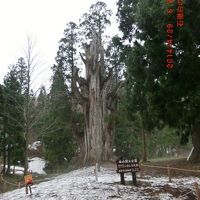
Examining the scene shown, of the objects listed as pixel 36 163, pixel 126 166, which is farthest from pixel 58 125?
pixel 36 163

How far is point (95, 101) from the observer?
30625 mm

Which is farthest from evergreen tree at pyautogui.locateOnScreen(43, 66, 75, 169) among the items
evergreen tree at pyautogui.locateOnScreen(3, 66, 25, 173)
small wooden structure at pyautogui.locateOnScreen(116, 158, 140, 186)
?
small wooden structure at pyautogui.locateOnScreen(116, 158, 140, 186)

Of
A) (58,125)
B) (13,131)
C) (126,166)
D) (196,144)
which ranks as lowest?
(126,166)

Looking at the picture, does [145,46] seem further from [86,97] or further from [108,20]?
[108,20]

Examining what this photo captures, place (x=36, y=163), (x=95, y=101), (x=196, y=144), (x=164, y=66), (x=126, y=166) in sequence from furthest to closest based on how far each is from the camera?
(x=36, y=163) < (x=95, y=101) < (x=196, y=144) < (x=164, y=66) < (x=126, y=166)

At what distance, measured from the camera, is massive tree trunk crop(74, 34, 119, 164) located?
30.6 metres

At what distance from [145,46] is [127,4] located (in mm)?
5560

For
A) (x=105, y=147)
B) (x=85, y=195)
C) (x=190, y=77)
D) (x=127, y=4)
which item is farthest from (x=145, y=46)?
(x=105, y=147)

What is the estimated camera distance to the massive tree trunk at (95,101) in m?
30.6

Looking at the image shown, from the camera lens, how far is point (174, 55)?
20.2 m

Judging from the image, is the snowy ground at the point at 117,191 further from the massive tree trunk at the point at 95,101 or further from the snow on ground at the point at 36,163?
the snow on ground at the point at 36,163

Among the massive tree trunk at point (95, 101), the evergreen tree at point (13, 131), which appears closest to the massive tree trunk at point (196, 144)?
the massive tree trunk at point (95, 101)

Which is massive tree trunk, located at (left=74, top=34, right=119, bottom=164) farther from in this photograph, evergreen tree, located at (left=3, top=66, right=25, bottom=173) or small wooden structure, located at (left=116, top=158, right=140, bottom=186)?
small wooden structure, located at (left=116, top=158, right=140, bottom=186)

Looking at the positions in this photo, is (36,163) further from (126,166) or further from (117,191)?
(117,191)
